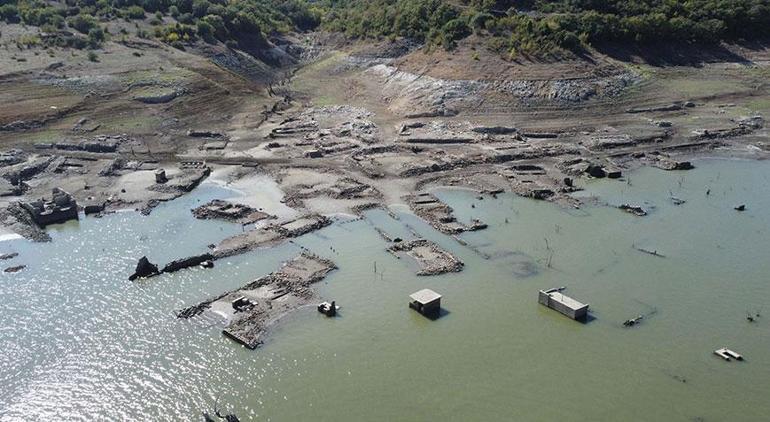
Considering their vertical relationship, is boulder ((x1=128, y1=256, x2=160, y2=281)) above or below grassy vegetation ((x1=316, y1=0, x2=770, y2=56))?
below

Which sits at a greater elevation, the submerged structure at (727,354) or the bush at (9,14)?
the bush at (9,14)

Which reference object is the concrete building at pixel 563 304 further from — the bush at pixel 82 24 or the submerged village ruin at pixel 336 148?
the bush at pixel 82 24

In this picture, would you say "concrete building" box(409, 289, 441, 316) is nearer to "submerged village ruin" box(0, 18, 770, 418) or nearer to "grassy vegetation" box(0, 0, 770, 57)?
"submerged village ruin" box(0, 18, 770, 418)

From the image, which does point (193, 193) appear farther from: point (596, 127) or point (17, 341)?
point (596, 127)

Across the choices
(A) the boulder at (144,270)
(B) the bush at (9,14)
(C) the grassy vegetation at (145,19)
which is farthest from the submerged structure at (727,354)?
(B) the bush at (9,14)

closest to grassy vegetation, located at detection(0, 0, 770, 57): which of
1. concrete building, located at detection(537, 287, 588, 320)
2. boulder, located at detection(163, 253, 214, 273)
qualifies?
concrete building, located at detection(537, 287, 588, 320)

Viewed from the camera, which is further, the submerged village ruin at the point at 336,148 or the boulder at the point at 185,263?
the submerged village ruin at the point at 336,148
